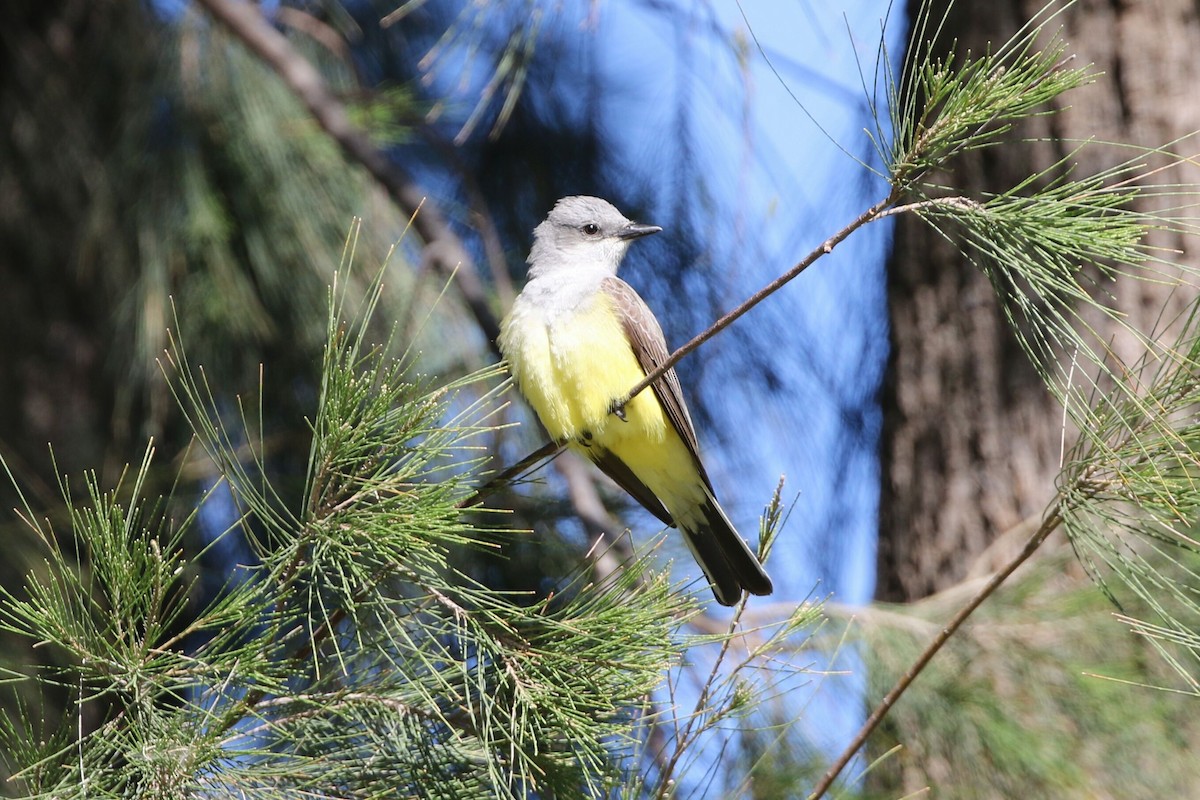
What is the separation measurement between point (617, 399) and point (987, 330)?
152 cm

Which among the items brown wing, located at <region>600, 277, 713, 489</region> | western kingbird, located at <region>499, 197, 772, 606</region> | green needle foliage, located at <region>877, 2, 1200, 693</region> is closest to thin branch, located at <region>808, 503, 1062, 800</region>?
green needle foliage, located at <region>877, 2, 1200, 693</region>

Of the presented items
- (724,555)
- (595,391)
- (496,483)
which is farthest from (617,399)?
(496,483)

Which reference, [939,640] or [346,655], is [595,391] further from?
[939,640]

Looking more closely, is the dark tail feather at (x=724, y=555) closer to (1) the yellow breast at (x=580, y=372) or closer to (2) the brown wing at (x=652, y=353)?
(2) the brown wing at (x=652, y=353)

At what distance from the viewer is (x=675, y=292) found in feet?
14.1

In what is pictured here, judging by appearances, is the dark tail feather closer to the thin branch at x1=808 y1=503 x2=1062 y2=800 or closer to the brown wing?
the brown wing

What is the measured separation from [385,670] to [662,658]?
0.50 meters

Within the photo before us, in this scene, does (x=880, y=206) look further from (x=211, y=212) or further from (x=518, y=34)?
(x=211, y=212)

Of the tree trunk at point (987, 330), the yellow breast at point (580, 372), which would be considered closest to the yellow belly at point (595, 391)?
the yellow breast at point (580, 372)

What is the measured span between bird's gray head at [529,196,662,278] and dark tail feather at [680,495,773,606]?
777 mm

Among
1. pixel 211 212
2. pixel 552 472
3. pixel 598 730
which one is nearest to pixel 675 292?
pixel 552 472

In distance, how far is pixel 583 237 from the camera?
3.62 metres

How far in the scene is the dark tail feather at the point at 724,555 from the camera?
3.03 metres

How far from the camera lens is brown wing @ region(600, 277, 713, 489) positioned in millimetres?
3098
